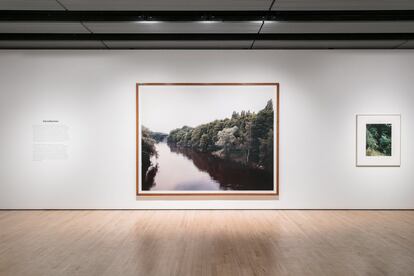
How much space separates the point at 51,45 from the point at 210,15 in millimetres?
3771

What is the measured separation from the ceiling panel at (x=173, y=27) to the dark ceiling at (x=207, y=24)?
15 millimetres

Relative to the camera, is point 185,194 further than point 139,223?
Yes

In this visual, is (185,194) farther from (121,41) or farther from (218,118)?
(121,41)

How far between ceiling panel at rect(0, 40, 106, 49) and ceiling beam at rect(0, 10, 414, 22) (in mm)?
1502

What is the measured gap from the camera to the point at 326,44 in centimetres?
840

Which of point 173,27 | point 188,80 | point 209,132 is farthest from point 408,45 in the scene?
point 173,27

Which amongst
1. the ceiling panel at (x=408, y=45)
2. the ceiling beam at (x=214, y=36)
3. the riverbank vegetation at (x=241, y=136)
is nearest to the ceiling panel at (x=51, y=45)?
the ceiling beam at (x=214, y=36)

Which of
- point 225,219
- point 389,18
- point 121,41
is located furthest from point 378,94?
point 121,41

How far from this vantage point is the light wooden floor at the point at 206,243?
4.81 meters

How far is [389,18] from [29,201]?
25.5 feet

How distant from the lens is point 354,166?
863cm
